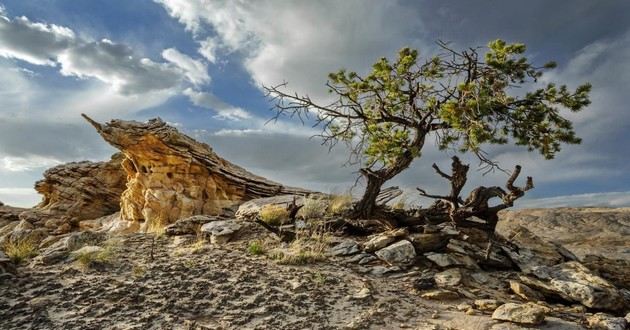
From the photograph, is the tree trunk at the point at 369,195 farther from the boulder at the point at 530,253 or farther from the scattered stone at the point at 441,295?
the scattered stone at the point at 441,295

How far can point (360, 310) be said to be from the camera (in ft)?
24.1

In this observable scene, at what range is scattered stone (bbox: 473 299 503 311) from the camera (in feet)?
24.9

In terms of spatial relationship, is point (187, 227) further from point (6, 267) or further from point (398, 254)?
point (398, 254)

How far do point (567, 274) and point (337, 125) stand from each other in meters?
8.18

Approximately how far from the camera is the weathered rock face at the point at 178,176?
830 inches

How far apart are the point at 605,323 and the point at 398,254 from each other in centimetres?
412

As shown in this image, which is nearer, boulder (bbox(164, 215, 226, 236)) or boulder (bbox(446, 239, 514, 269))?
boulder (bbox(446, 239, 514, 269))

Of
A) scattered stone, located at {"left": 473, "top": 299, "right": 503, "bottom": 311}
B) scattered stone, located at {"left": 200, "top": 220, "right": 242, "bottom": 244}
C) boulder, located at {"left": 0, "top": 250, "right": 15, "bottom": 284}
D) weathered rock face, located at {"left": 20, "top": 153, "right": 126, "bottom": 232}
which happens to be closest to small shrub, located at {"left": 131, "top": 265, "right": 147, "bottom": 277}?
boulder, located at {"left": 0, "top": 250, "right": 15, "bottom": 284}

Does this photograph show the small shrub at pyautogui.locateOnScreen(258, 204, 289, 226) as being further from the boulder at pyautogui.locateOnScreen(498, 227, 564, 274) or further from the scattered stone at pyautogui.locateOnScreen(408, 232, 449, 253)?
the boulder at pyautogui.locateOnScreen(498, 227, 564, 274)

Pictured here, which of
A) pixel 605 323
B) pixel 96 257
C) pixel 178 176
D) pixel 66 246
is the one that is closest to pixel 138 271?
pixel 96 257

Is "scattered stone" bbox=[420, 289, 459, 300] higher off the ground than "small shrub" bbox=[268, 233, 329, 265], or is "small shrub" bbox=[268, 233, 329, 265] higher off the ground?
"small shrub" bbox=[268, 233, 329, 265]

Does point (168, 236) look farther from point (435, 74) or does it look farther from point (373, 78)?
point (435, 74)

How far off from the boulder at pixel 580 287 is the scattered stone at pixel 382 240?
10.3ft

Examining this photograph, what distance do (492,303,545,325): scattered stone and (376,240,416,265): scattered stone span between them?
2.79 meters
